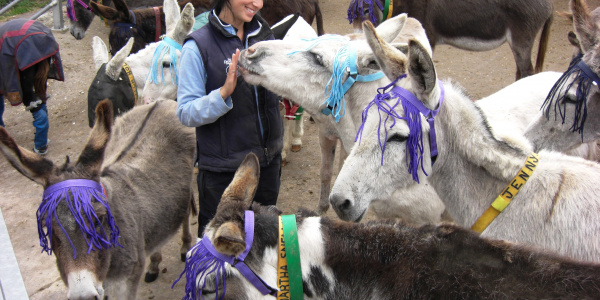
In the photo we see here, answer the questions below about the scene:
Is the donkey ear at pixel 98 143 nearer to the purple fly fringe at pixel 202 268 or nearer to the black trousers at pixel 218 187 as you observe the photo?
the black trousers at pixel 218 187

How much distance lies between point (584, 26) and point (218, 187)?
2.49 m

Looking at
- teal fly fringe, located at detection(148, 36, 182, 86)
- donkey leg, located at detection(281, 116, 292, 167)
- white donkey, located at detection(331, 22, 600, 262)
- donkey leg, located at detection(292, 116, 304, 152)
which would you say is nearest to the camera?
white donkey, located at detection(331, 22, 600, 262)

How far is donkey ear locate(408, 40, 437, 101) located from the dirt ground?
2837 millimetres

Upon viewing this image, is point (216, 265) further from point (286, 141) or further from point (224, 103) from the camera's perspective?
point (286, 141)

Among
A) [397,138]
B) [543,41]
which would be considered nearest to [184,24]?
[397,138]

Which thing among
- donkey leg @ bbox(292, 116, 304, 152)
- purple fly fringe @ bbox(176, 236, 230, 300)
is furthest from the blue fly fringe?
donkey leg @ bbox(292, 116, 304, 152)

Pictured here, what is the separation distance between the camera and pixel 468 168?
7.52 ft

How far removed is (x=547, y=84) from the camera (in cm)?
411

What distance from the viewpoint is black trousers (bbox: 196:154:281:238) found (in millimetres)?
3085

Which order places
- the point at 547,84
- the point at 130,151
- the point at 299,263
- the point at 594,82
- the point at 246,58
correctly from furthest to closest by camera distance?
the point at 547,84 → the point at 130,151 → the point at 246,58 → the point at 594,82 → the point at 299,263

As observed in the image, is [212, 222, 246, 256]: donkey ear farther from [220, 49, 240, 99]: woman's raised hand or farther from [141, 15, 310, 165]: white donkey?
[141, 15, 310, 165]: white donkey

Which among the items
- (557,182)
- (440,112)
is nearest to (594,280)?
(557,182)

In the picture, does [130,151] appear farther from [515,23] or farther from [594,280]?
[515,23]

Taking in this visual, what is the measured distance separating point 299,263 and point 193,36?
1697mm
